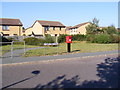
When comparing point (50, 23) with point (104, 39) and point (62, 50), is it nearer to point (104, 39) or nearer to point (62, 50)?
point (104, 39)

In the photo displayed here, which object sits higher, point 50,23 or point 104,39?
point 50,23

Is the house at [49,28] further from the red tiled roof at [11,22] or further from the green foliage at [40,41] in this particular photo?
the green foliage at [40,41]

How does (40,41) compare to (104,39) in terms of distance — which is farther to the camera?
(104,39)

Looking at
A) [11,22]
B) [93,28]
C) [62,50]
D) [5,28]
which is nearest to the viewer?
[62,50]

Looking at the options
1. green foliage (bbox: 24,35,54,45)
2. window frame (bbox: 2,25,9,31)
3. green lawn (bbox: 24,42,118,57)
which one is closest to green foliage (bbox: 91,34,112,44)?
green lawn (bbox: 24,42,118,57)

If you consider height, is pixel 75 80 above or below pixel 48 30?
below

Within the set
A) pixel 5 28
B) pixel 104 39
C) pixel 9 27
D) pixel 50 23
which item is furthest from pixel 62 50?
pixel 50 23

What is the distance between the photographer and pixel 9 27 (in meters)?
44.1

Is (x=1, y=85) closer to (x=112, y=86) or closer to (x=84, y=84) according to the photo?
(x=84, y=84)

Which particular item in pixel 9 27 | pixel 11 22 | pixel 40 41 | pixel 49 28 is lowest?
pixel 40 41

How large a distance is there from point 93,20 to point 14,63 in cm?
4519

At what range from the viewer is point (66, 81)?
221 inches

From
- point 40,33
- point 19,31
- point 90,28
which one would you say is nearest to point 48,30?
point 40,33

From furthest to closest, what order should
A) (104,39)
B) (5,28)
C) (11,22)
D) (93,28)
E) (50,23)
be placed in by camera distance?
(50,23)
(93,28)
(11,22)
(5,28)
(104,39)
